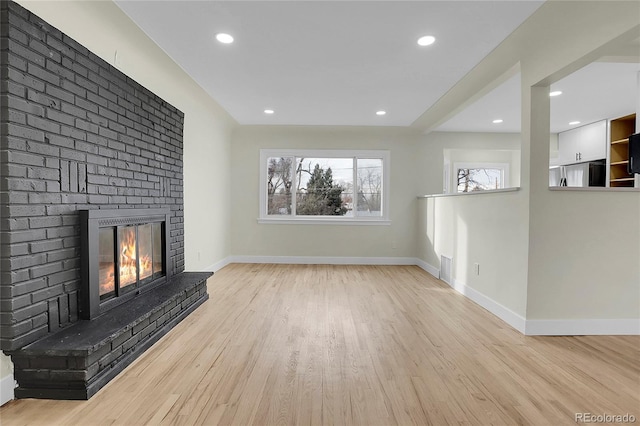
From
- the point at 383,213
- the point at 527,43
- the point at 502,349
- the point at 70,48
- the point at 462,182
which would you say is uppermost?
the point at 527,43

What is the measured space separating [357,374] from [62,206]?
6.96 feet

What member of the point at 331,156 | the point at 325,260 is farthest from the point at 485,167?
the point at 325,260

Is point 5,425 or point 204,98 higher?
point 204,98

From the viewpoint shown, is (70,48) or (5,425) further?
(70,48)

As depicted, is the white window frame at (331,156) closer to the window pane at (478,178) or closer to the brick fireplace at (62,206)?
the window pane at (478,178)

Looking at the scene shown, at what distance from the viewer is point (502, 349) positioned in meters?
2.38

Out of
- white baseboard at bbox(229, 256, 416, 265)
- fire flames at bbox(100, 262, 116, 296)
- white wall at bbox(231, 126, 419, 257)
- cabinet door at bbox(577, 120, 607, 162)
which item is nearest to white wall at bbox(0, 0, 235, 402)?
white wall at bbox(231, 126, 419, 257)

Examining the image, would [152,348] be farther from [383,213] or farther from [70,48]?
[383,213]

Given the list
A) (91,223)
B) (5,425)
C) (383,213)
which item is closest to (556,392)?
(5,425)

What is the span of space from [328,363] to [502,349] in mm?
1313

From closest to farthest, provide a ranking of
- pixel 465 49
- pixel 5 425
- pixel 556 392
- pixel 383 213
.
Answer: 1. pixel 5 425
2. pixel 556 392
3. pixel 465 49
4. pixel 383 213

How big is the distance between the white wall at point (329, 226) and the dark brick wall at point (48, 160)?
319 centimetres

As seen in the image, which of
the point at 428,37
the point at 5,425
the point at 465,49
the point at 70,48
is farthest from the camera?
the point at 465,49

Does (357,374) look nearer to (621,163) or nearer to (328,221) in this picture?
(328,221)
